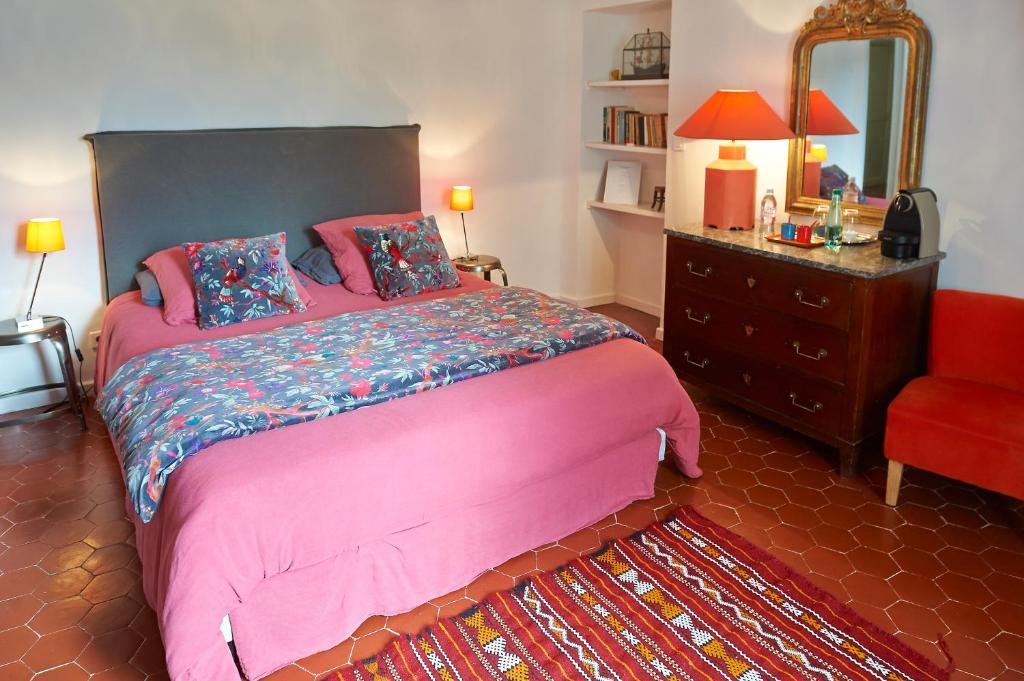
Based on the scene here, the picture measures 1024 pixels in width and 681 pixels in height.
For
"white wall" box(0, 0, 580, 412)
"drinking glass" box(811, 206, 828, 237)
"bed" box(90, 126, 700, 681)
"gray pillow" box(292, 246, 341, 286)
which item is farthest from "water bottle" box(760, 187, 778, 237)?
"gray pillow" box(292, 246, 341, 286)

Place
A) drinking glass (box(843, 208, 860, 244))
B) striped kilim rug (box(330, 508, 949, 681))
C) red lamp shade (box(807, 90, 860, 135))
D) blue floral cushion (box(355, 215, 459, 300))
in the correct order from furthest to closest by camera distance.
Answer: blue floral cushion (box(355, 215, 459, 300)) < red lamp shade (box(807, 90, 860, 135)) < drinking glass (box(843, 208, 860, 244)) < striped kilim rug (box(330, 508, 949, 681))

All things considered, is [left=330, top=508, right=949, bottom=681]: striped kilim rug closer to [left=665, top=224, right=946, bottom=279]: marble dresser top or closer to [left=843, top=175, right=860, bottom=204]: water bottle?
[left=665, top=224, right=946, bottom=279]: marble dresser top

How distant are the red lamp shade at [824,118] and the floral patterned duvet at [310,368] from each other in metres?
1.42

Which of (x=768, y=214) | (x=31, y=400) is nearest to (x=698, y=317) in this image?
(x=768, y=214)

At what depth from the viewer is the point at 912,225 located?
325 cm

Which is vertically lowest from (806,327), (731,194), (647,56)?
(806,327)

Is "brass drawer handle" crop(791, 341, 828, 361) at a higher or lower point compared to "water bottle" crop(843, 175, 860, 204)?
lower

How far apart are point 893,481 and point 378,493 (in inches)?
79.2

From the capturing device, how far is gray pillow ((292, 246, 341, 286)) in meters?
4.31

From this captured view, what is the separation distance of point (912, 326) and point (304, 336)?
254 centimetres

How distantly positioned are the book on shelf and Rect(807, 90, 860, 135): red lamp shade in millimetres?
1186

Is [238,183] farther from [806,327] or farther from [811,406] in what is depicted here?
[811,406]

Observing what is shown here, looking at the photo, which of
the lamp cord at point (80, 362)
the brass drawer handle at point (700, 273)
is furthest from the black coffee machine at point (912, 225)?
the lamp cord at point (80, 362)

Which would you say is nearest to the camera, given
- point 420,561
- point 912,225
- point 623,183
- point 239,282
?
point 420,561
